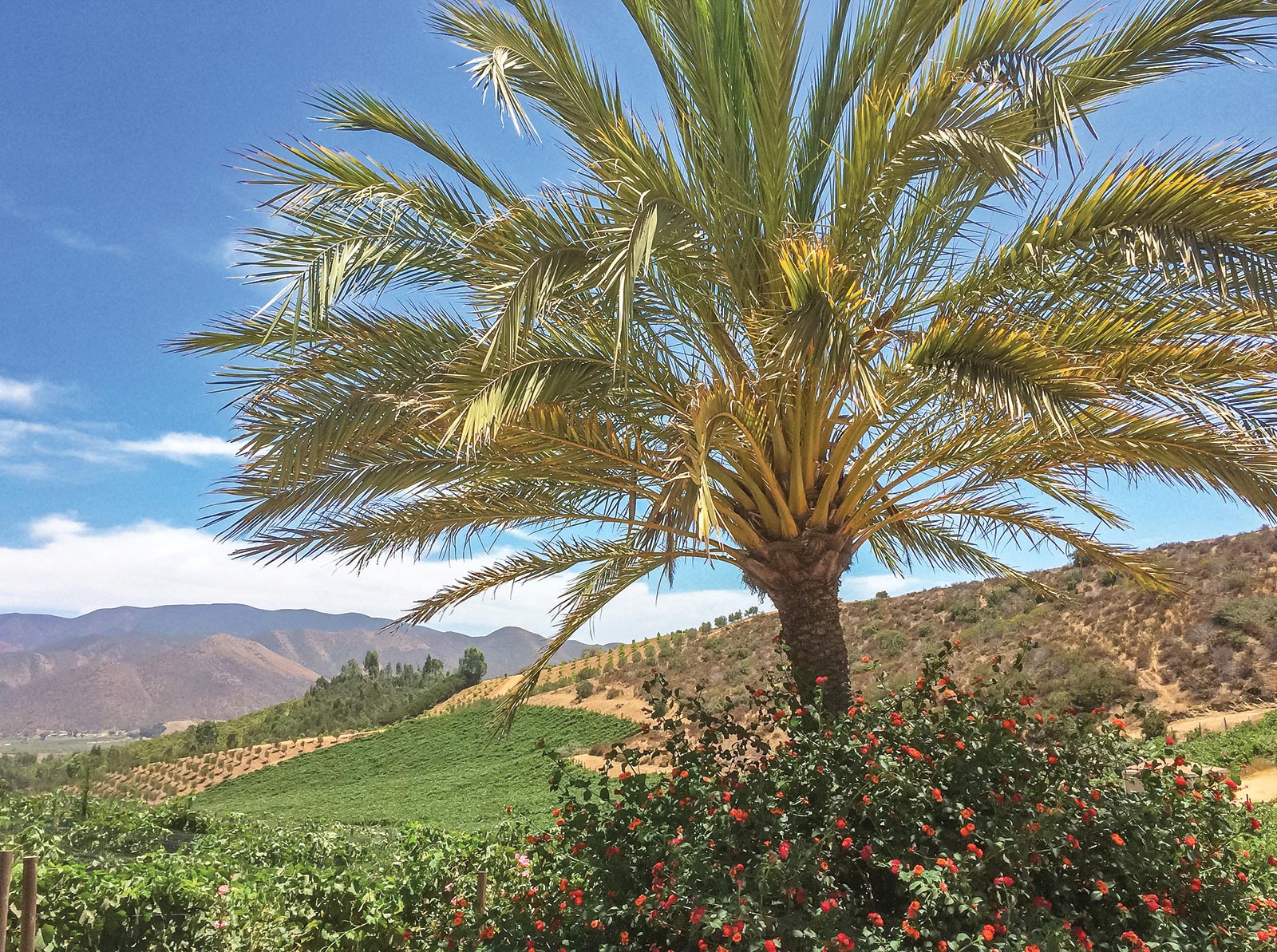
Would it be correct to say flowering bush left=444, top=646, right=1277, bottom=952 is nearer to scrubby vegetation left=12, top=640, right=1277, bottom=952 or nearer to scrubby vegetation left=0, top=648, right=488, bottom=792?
scrubby vegetation left=12, top=640, right=1277, bottom=952

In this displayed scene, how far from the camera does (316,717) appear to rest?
37.0m

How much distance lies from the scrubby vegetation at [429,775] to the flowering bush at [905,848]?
28.2 ft

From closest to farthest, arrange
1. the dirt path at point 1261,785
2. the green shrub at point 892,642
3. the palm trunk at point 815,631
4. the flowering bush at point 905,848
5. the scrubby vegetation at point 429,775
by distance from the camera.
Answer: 1. the flowering bush at point 905,848
2. the palm trunk at point 815,631
3. the dirt path at point 1261,785
4. the scrubby vegetation at point 429,775
5. the green shrub at point 892,642

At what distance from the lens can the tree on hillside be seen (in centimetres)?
3738

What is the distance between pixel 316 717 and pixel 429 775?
18.0 meters

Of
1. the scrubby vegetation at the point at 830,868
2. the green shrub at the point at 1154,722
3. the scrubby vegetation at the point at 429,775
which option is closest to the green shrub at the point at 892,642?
the scrubby vegetation at the point at 429,775

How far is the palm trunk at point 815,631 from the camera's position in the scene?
5457 mm

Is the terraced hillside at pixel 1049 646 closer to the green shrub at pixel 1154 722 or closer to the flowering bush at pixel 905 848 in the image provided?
the green shrub at pixel 1154 722

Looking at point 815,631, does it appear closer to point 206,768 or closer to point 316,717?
point 206,768

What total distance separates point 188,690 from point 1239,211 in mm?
162628

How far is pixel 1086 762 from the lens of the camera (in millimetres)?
4414

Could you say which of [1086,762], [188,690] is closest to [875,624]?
[1086,762]

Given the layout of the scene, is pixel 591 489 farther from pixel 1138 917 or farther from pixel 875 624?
pixel 875 624

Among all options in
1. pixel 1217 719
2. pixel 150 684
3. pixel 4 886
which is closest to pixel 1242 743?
pixel 1217 719
